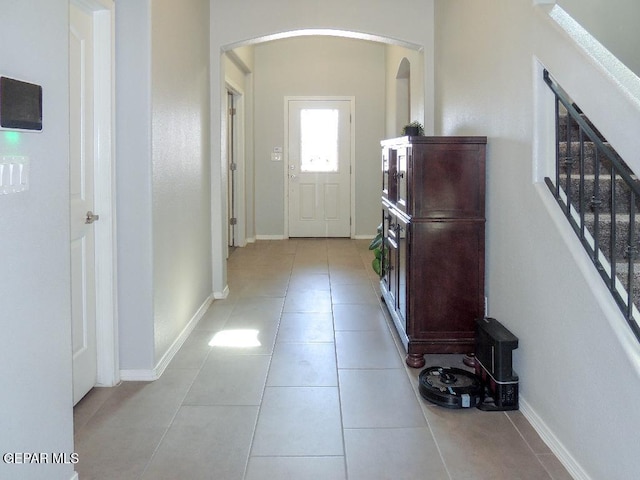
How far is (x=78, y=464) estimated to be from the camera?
7.62 ft

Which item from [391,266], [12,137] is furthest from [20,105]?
[391,266]

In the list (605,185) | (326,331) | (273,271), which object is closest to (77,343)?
(326,331)

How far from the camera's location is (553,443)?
2453mm

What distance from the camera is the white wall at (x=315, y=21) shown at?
4.93m

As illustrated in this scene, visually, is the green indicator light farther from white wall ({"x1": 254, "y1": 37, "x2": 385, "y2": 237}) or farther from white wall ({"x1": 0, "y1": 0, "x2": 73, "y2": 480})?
white wall ({"x1": 254, "y1": 37, "x2": 385, "y2": 237})

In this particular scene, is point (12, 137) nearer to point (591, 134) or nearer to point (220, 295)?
point (591, 134)

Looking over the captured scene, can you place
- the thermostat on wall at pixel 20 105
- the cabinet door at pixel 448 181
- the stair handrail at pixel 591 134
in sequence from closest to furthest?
the thermostat on wall at pixel 20 105, the stair handrail at pixel 591 134, the cabinet door at pixel 448 181

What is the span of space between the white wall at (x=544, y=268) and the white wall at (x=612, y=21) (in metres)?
0.78

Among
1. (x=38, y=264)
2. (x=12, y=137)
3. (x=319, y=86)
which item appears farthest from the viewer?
(x=319, y=86)

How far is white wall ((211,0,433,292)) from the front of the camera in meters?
4.93

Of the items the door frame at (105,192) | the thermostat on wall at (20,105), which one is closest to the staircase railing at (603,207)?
the thermostat on wall at (20,105)

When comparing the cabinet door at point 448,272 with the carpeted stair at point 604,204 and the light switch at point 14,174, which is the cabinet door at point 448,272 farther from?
the light switch at point 14,174

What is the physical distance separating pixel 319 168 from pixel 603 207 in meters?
6.31

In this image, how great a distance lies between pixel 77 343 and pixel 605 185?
100 inches
